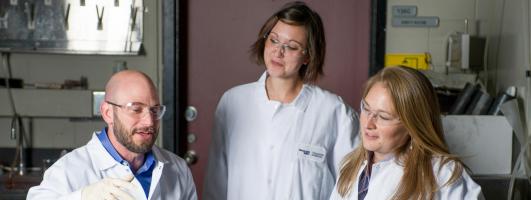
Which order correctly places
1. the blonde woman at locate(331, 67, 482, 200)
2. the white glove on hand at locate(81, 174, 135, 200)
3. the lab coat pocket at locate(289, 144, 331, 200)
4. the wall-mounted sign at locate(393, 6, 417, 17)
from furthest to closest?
the wall-mounted sign at locate(393, 6, 417, 17) → the lab coat pocket at locate(289, 144, 331, 200) → the blonde woman at locate(331, 67, 482, 200) → the white glove on hand at locate(81, 174, 135, 200)

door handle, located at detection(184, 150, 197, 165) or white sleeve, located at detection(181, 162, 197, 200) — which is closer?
white sleeve, located at detection(181, 162, 197, 200)

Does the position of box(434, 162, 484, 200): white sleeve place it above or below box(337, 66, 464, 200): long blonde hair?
below

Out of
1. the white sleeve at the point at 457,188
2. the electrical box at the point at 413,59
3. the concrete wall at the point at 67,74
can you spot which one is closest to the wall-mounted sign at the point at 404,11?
the electrical box at the point at 413,59

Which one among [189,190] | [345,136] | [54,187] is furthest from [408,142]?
[54,187]

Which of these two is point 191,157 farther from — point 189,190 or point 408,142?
point 408,142

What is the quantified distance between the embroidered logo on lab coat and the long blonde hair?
399 mm

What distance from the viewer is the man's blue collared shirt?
4.90 ft

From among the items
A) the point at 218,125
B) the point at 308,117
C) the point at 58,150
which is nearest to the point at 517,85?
the point at 308,117

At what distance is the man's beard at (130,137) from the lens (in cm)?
145

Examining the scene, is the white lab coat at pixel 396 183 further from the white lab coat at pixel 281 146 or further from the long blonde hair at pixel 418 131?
the white lab coat at pixel 281 146

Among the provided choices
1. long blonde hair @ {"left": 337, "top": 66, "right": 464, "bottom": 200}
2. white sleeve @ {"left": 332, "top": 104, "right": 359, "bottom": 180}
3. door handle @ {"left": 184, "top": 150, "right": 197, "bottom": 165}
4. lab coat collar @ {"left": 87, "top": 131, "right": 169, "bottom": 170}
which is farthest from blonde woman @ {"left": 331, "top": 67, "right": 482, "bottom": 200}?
door handle @ {"left": 184, "top": 150, "right": 197, "bottom": 165}

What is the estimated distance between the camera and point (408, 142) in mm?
1519

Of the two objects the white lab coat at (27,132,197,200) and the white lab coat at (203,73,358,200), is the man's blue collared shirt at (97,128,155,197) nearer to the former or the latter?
the white lab coat at (27,132,197,200)

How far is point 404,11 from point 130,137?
1.73 m
